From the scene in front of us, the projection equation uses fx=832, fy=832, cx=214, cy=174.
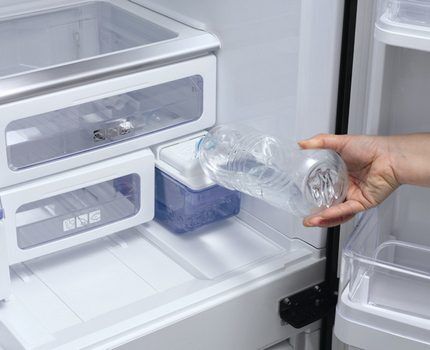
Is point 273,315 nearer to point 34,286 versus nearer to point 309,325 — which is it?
point 309,325

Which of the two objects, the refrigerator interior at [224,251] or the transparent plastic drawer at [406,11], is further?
the refrigerator interior at [224,251]

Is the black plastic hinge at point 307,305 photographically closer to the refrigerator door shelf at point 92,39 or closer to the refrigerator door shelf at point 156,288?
the refrigerator door shelf at point 156,288

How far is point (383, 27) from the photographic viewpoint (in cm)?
107

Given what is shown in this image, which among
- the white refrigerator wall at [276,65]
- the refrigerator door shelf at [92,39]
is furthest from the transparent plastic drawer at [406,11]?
the refrigerator door shelf at [92,39]

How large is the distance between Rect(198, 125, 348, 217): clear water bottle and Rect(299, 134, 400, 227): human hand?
22mm

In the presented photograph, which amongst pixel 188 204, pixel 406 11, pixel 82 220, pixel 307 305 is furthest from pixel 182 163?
pixel 406 11

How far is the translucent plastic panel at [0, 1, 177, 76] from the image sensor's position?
1518 millimetres

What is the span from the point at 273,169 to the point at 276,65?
0.56 ft

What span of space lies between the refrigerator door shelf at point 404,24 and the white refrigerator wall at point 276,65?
145mm

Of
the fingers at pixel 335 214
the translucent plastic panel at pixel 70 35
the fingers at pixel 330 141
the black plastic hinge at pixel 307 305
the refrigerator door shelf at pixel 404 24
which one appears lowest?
the black plastic hinge at pixel 307 305

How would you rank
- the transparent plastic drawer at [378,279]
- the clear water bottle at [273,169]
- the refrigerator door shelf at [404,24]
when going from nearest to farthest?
the refrigerator door shelf at [404,24] → the transparent plastic drawer at [378,279] → the clear water bottle at [273,169]

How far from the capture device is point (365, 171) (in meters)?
1.27

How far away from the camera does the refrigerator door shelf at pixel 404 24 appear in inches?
41.0

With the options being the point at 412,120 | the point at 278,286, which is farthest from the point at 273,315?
the point at 412,120
